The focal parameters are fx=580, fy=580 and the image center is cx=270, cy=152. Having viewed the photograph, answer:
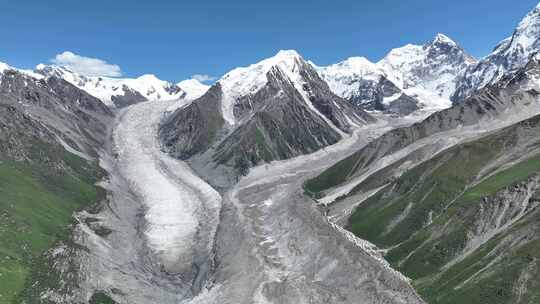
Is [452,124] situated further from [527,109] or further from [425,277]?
[425,277]

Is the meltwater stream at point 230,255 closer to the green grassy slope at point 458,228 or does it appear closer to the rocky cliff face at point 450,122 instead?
the green grassy slope at point 458,228

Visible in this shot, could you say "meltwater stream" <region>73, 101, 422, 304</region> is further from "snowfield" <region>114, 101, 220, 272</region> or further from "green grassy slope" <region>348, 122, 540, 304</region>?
"green grassy slope" <region>348, 122, 540, 304</region>

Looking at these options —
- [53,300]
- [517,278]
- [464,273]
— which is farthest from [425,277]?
[53,300]

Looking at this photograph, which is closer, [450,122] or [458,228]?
[458,228]

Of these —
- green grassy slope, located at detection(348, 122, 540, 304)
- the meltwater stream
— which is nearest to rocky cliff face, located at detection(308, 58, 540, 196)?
the meltwater stream

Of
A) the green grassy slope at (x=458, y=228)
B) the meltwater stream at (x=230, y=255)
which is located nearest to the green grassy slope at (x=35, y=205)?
the meltwater stream at (x=230, y=255)

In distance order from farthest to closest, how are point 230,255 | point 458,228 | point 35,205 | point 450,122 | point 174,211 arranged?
point 450,122 < point 174,211 < point 35,205 < point 230,255 < point 458,228

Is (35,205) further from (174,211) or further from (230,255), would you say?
(174,211)

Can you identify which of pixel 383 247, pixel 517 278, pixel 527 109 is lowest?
pixel 517 278

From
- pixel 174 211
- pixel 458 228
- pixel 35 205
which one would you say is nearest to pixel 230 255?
pixel 35 205
